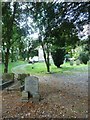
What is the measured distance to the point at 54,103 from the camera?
206 cm

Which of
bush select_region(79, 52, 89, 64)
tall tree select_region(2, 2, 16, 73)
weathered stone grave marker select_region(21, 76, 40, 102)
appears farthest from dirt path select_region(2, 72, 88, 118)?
tall tree select_region(2, 2, 16, 73)

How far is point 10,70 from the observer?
296 centimetres

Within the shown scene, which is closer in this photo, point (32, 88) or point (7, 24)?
point (32, 88)

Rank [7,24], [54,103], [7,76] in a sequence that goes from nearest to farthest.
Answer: [54,103] → [7,24] → [7,76]

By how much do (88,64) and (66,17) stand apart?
0.65 m

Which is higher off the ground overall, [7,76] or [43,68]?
[43,68]

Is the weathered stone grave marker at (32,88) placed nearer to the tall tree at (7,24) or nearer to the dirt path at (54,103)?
the dirt path at (54,103)

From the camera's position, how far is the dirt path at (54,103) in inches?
70.0

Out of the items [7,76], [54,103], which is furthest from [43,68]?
[54,103]

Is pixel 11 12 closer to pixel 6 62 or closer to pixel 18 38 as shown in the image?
pixel 18 38

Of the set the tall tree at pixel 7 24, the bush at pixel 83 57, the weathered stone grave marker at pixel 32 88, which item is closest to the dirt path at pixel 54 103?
the weathered stone grave marker at pixel 32 88

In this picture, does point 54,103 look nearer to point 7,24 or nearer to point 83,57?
point 83,57

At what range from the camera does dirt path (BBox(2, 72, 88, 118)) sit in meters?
1.78

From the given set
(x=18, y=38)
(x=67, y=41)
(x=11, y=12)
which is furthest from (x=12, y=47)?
(x=67, y=41)
